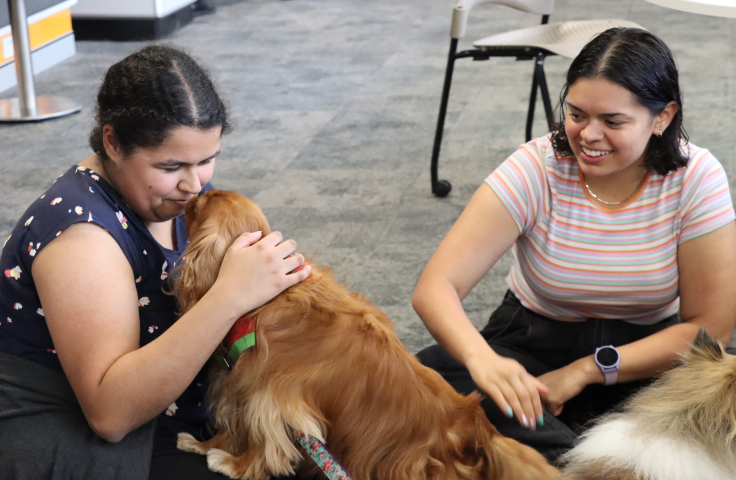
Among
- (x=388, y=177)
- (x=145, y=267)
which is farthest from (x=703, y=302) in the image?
(x=388, y=177)

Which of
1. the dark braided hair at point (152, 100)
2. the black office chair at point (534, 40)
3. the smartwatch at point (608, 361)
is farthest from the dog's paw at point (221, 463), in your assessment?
the black office chair at point (534, 40)

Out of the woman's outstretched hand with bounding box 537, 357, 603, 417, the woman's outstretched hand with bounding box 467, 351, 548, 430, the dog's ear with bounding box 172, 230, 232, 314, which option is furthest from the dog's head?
the woman's outstretched hand with bounding box 537, 357, 603, 417

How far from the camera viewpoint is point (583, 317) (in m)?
1.85

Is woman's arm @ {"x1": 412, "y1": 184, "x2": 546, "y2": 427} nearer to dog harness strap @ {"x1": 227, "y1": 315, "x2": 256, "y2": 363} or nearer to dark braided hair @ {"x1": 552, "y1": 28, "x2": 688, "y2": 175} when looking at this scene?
dark braided hair @ {"x1": 552, "y1": 28, "x2": 688, "y2": 175}

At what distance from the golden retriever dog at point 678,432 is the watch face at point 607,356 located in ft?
1.04

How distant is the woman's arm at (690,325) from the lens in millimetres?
1653

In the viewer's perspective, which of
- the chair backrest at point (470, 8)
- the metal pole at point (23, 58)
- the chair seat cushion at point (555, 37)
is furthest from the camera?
the metal pole at point (23, 58)

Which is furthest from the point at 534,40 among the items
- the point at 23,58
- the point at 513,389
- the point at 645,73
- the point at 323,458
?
the point at 23,58

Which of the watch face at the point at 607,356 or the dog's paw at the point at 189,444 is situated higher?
the watch face at the point at 607,356

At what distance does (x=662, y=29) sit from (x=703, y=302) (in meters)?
5.87

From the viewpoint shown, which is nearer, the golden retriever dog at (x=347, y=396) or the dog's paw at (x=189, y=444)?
the golden retriever dog at (x=347, y=396)

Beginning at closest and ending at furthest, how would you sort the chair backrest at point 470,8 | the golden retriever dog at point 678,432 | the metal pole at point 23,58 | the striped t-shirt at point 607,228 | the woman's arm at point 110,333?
the golden retriever dog at point 678,432 → the woman's arm at point 110,333 → the striped t-shirt at point 607,228 → the chair backrest at point 470,8 → the metal pole at point 23,58

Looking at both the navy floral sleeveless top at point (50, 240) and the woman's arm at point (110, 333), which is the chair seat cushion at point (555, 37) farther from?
the woman's arm at point (110, 333)

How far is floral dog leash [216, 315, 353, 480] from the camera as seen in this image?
1393mm
